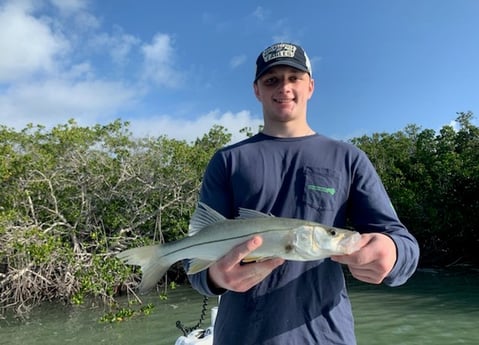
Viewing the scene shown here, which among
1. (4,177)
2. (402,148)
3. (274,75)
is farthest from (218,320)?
(402,148)

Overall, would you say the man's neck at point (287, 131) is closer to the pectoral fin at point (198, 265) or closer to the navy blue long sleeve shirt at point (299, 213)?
the navy blue long sleeve shirt at point (299, 213)

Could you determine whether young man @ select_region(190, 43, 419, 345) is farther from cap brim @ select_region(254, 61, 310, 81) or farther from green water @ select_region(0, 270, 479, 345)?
green water @ select_region(0, 270, 479, 345)

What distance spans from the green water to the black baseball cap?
7.41 m

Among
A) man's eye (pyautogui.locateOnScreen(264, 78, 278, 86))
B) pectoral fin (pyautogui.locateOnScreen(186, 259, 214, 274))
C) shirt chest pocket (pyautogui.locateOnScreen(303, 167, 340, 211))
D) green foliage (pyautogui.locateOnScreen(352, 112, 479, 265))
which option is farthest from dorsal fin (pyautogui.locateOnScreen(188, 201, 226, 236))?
green foliage (pyautogui.locateOnScreen(352, 112, 479, 265))

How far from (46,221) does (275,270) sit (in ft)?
46.0

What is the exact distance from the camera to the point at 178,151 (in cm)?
1570

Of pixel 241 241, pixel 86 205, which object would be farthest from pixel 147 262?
pixel 86 205

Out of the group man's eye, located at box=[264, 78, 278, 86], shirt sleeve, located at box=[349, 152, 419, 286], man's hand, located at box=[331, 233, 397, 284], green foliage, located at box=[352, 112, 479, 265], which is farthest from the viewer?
green foliage, located at box=[352, 112, 479, 265]

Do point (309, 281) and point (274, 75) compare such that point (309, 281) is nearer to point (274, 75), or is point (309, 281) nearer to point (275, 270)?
point (275, 270)

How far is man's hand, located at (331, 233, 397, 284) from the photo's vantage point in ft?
5.52

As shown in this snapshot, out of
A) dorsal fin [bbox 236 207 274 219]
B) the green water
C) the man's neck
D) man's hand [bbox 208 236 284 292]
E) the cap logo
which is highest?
the cap logo

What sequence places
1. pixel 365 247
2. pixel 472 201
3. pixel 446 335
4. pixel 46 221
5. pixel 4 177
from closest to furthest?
pixel 365 247 < pixel 446 335 < pixel 4 177 < pixel 46 221 < pixel 472 201

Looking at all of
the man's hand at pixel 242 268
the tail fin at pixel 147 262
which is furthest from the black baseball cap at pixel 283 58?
the tail fin at pixel 147 262

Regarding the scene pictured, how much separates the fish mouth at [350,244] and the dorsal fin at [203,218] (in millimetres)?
513
